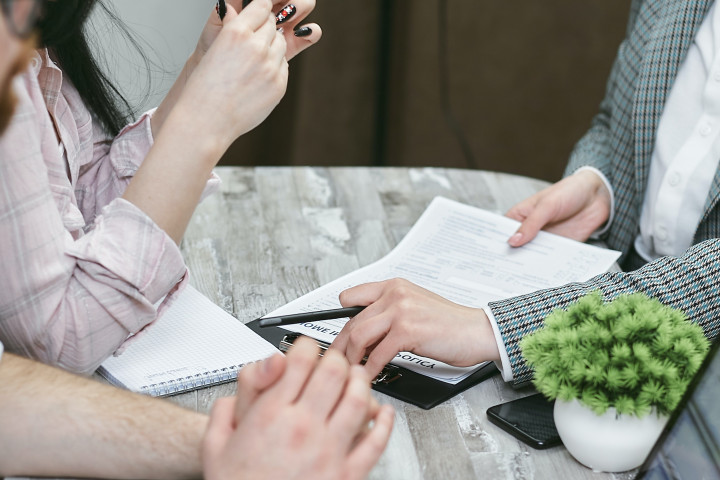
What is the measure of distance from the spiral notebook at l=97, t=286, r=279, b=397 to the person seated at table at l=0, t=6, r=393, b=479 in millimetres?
90

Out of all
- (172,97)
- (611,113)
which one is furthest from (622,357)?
(611,113)

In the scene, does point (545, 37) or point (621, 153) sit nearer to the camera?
point (621, 153)

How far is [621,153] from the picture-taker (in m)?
1.34

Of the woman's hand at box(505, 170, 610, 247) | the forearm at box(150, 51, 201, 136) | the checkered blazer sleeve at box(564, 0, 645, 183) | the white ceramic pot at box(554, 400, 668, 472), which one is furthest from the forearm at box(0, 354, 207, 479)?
the checkered blazer sleeve at box(564, 0, 645, 183)

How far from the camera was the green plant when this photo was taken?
66 cm

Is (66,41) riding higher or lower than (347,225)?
higher

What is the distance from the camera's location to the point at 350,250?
1.17m

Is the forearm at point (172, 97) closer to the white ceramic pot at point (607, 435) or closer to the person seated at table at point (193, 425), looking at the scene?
the person seated at table at point (193, 425)

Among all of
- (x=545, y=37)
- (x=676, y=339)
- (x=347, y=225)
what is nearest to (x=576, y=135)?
(x=545, y=37)

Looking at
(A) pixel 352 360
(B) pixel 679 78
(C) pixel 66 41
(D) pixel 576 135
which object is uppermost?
(C) pixel 66 41

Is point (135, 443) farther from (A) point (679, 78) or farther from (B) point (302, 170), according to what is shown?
(A) point (679, 78)

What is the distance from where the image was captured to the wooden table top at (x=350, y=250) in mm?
730

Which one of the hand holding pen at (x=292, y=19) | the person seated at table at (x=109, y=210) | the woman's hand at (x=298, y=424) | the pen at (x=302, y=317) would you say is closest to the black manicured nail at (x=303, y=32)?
the hand holding pen at (x=292, y=19)

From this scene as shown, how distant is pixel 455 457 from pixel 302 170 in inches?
31.7
